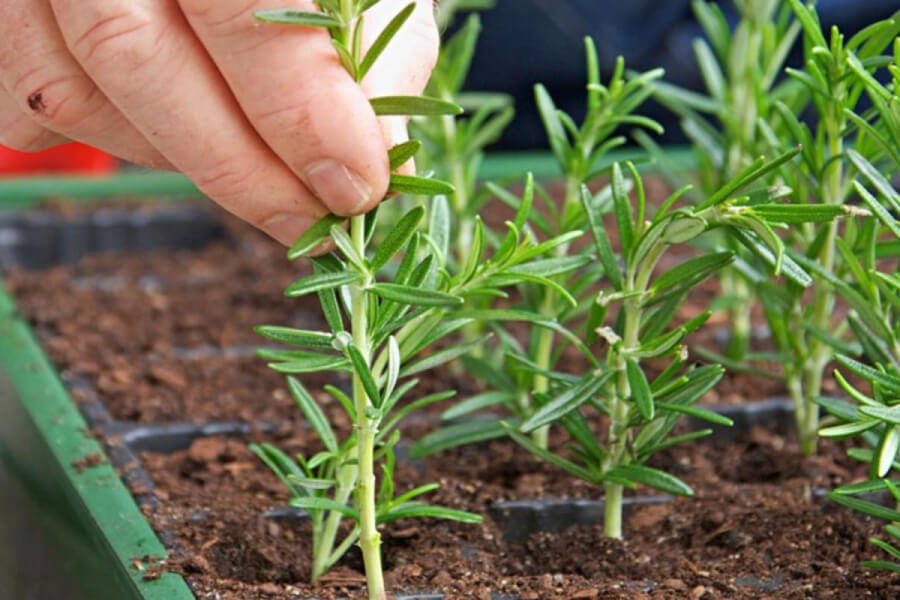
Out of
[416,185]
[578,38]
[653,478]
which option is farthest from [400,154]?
[578,38]

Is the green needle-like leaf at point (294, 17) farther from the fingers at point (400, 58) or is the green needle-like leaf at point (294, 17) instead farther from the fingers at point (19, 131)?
the fingers at point (19, 131)

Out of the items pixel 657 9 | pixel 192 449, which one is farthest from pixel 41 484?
pixel 657 9

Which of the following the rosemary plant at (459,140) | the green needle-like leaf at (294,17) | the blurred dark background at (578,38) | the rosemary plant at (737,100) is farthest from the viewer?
the blurred dark background at (578,38)

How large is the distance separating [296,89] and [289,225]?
0.12m

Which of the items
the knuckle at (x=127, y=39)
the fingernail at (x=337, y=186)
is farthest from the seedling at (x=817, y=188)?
the knuckle at (x=127, y=39)

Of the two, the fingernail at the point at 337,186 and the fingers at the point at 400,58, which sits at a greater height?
the fingers at the point at 400,58

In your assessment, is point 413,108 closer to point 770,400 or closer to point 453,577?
point 453,577

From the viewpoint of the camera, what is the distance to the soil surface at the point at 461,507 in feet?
3.32

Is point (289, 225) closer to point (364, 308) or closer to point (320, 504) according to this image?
point (364, 308)

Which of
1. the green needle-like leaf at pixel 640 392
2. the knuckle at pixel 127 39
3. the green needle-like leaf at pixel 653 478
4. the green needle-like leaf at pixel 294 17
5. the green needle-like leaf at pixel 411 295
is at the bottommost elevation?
the green needle-like leaf at pixel 653 478

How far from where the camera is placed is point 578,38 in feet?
9.63

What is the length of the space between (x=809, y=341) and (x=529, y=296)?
280mm

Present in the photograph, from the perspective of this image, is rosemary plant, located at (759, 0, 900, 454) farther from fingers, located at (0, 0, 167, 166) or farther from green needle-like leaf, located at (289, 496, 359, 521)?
fingers, located at (0, 0, 167, 166)

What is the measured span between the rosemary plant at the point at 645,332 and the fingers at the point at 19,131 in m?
0.45
